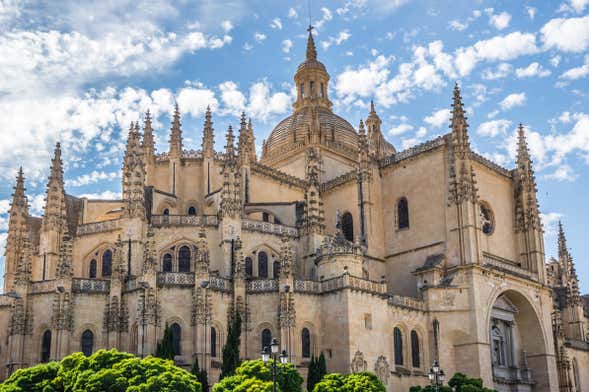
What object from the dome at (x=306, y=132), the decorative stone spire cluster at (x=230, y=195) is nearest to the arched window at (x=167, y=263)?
the decorative stone spire cluster at (x=230, y=195)

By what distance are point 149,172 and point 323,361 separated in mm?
19996

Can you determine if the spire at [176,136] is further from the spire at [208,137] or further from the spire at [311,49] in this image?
the spire at [311,49]

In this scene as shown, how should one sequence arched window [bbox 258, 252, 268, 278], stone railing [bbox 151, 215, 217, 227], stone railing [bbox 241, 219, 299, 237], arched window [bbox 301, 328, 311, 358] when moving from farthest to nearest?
arched window [bbox 258, 252, 268, 278] < stone railing [bbox 241, 219, 299, 237] < stone railing [bbox 151, 215, 217, 227] < arched window [bbox 301, 328, 311, 358]

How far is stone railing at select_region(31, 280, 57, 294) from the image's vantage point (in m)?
43.2

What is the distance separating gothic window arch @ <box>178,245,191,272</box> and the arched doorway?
20.3 meters

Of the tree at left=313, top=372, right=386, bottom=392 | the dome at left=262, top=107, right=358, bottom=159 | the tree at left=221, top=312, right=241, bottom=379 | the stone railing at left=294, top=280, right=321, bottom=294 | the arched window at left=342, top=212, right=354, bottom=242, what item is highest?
the dome at left=262, top=107, right=358, bottom=159

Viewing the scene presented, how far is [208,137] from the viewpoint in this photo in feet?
182

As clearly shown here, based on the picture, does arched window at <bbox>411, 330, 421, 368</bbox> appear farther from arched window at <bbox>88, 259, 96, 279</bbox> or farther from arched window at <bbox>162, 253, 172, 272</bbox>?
arched window at <bbox>88, 259, 96, 279</bbox>

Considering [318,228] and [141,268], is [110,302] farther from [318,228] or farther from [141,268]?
[318,228]

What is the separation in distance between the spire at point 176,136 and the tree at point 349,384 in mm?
23208

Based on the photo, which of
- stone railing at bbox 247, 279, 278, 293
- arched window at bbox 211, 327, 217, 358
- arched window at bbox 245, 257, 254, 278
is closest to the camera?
arched window at bbox 211, 327, 217, 358

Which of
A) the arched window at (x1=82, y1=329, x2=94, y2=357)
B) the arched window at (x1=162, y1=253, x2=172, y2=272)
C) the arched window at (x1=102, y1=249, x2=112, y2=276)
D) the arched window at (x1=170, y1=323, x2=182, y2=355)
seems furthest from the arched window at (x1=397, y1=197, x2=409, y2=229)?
the arched window at (x1=82, y1=329, x2=94, y2=357)

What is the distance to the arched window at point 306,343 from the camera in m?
44.4

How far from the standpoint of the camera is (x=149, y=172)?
54344 mm
